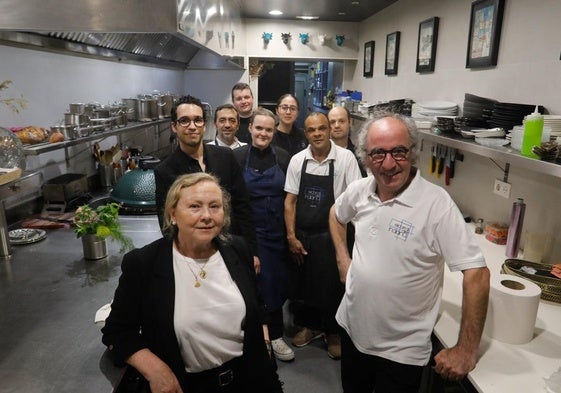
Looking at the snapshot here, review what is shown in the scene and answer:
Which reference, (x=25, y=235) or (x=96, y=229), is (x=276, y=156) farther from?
(x=25, y=235)

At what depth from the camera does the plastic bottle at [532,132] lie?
4.91 ft

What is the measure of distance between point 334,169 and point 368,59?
3.02 meters

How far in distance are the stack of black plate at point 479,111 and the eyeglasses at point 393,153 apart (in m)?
1.08

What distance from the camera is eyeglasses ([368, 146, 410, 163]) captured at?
129cm

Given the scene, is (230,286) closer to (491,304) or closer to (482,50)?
(491,304)

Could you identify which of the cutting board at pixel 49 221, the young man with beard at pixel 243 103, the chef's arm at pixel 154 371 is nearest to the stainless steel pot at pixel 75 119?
the cutting board at pixel 49 221

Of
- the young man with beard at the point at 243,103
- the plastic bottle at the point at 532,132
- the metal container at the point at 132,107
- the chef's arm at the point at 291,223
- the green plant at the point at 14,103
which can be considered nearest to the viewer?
the plastic bottle at the point at 532,132

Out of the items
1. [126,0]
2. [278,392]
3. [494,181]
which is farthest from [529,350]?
[126,0]

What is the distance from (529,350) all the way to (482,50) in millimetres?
1760

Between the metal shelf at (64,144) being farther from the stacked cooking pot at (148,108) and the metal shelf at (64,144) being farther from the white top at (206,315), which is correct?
the white top at (206,315)

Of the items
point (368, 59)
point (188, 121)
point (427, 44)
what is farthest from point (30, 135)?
point (368, 59)

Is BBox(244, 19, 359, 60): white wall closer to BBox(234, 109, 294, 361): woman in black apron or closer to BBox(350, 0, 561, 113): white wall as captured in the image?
BBox(350, 0, 561, 113): white wall

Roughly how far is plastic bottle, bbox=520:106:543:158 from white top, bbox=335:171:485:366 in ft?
1.63

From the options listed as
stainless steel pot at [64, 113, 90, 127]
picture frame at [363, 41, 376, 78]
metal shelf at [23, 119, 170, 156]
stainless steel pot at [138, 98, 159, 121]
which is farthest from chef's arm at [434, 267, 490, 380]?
picture frame at [363, 41, 376, 78]
